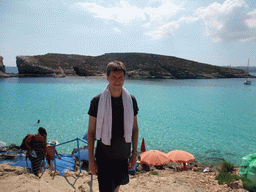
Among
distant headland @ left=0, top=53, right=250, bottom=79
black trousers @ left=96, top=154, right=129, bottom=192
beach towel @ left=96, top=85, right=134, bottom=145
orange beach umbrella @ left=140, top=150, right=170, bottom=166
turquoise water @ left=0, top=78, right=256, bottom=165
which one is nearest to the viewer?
beach towel @ left=96, top=85, right=134, bottom=145

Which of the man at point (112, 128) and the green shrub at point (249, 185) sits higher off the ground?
the man at point (112, 128)

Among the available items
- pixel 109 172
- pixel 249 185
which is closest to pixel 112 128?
pixel 109 172

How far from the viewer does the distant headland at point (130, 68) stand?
75875mm

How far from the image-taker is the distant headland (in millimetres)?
75875

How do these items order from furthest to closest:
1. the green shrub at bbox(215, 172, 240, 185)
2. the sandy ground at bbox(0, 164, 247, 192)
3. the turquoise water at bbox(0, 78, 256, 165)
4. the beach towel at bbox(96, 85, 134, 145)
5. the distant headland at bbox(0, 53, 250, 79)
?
the distant headland at bbox(0, 53, 250, 79) < the turquoise water at bbox(0, 78, 256, 165) < the green shrub at bbox(215, 172, 240, 185) < the sandy ground at bbox(0, 164, 247, 192) < the beach towel at bbox(96, 85, 134, 145)

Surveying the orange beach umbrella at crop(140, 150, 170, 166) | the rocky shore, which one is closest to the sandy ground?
the rocky shore

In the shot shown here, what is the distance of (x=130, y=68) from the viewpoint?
88.6 metres

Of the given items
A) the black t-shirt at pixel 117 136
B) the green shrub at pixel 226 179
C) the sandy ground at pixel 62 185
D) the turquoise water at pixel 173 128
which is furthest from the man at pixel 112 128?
the turquoise water at pixel 173 128

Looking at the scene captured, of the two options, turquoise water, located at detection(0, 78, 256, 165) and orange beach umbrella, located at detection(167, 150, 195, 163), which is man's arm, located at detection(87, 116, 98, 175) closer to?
orange beach umbrella, located at detection(167, 150, 195, 163)

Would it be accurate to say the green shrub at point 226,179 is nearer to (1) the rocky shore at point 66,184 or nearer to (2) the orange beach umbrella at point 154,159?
(1) the rocky shore at point 66,184

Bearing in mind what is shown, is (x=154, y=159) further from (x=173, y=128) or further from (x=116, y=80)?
(x=173, y=128)

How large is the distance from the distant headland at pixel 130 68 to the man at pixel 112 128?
7759 centimetres

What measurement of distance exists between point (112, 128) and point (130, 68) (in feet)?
288

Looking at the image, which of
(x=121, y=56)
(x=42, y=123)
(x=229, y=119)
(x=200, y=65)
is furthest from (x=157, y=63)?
(x=42, y=123)
